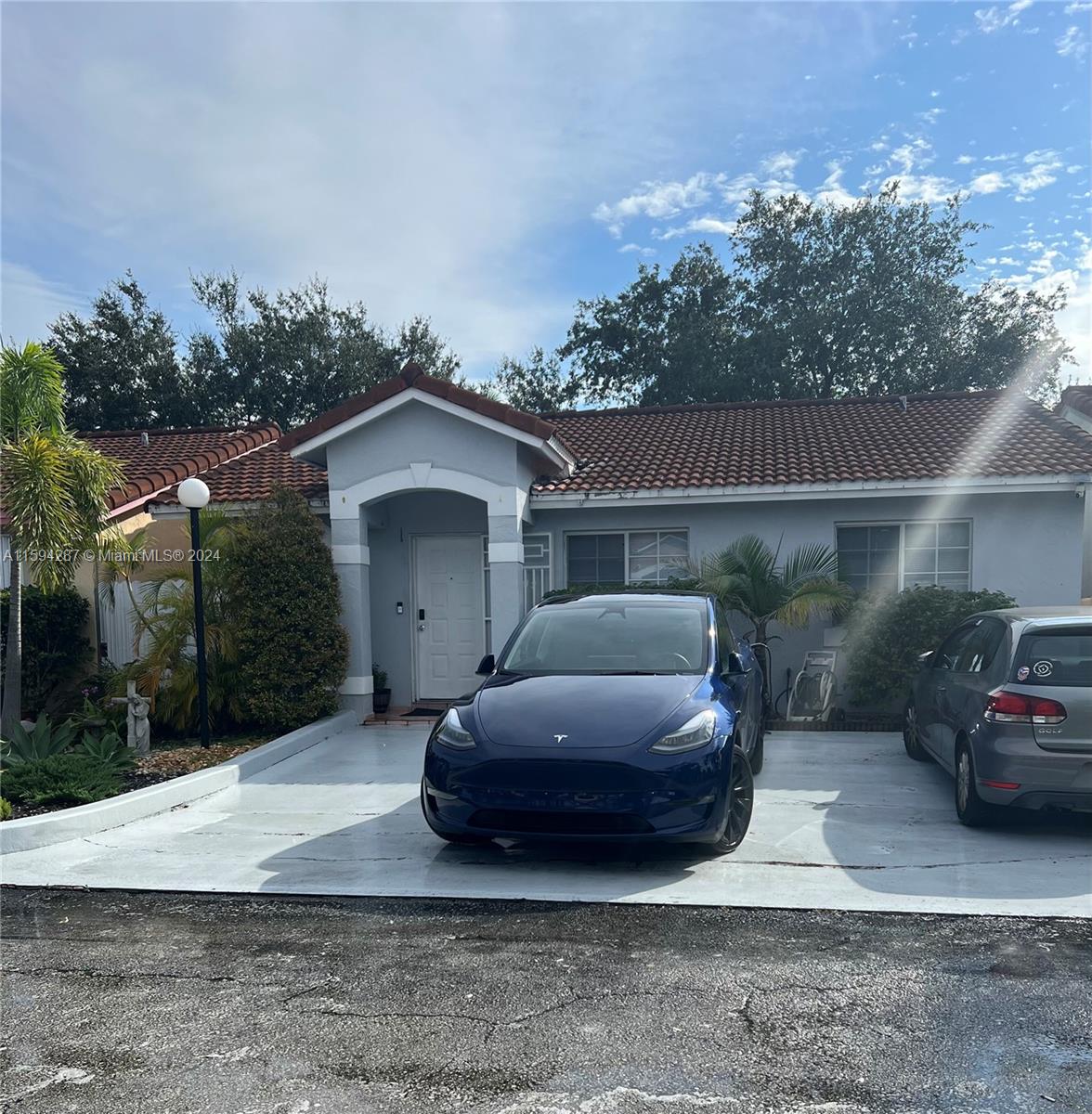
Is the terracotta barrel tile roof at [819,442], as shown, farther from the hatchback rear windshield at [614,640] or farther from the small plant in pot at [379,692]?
the hatchback rear windshield at [614,640]

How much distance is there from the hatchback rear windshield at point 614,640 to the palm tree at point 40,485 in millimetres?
4430

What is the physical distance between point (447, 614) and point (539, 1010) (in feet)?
29.3

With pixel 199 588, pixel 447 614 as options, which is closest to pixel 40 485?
pixel 199 588

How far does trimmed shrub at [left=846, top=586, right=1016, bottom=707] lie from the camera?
10070mm

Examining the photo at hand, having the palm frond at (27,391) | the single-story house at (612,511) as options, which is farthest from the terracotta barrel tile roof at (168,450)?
the palm frond at (27,391)

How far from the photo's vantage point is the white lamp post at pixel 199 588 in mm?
9008

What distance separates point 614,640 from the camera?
6.86 meters

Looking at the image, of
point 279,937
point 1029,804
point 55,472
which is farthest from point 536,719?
point 55,472

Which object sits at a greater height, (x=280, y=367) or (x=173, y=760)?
(x=280, y=367)

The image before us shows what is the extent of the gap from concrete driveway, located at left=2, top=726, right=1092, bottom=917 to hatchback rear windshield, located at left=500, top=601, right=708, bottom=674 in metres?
1.25

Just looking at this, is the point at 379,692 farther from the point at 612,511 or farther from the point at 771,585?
the point at 771,585

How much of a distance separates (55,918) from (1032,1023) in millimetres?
4733

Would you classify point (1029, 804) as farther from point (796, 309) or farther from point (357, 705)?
point (796, 309)

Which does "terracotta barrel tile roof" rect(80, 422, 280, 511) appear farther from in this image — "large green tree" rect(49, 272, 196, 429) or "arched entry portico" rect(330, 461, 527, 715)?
"large green tree" rect(49, 272, 196, 429)
